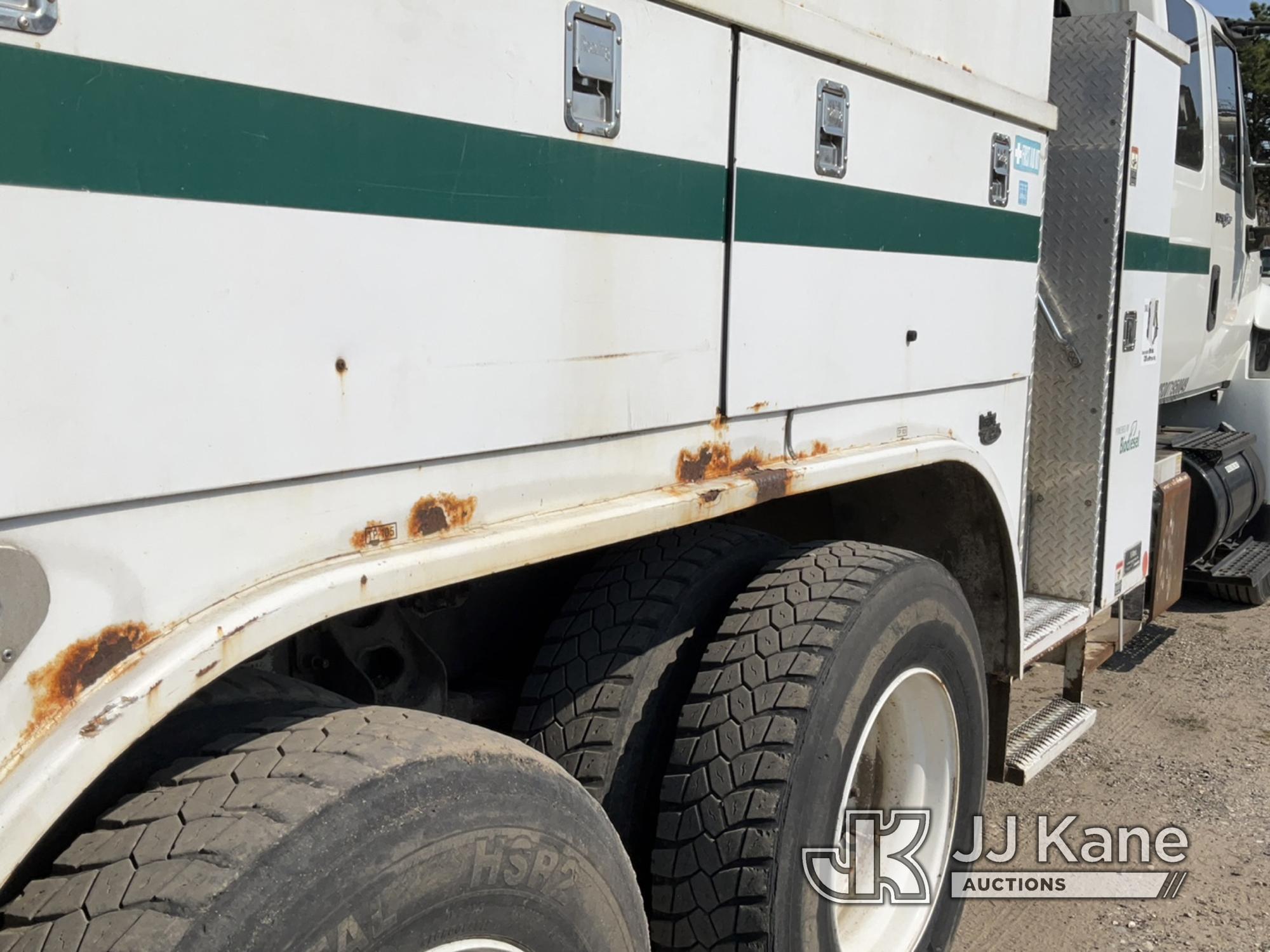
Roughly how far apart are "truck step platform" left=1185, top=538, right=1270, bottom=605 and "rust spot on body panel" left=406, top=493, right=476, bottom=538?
210 inches

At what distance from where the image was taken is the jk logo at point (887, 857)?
276 centimetres

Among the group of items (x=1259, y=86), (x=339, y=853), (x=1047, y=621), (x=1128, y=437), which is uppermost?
(x=1259, y=86)

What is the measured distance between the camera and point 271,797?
1.40 metres

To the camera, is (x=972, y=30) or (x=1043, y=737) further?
A: (x=1043, y=737)

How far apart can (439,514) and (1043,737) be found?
2794mm

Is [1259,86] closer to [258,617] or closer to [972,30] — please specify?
[972,30]

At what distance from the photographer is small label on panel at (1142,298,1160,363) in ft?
13.5

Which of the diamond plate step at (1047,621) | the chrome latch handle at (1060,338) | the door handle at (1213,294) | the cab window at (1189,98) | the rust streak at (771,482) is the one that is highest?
the cab window at (1189,98)

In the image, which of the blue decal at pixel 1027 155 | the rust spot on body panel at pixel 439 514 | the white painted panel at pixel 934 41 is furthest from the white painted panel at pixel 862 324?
the rust spot on body panel at pixel 439 514

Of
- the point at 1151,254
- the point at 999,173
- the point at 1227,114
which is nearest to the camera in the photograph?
the point at 999,173

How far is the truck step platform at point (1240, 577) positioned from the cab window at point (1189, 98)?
2047mm

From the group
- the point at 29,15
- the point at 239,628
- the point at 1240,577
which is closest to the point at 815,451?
the point at 239,628

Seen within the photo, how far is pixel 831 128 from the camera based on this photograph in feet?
7.57

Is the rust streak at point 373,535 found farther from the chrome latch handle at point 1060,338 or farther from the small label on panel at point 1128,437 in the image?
the small label on panel at point 1128,437
